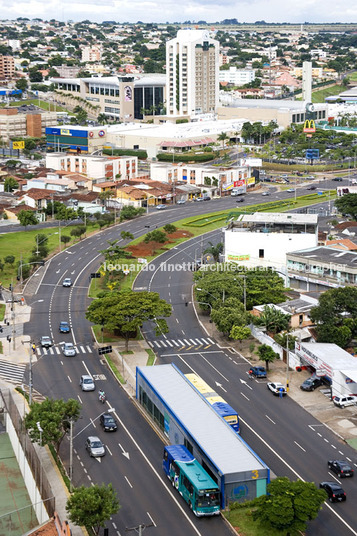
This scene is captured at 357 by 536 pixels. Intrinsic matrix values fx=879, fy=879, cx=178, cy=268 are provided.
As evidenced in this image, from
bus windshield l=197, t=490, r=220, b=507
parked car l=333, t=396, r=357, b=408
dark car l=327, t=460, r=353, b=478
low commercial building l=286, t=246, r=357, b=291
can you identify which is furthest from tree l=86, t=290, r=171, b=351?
bus windshield l=197, t=490, r=220, b=507

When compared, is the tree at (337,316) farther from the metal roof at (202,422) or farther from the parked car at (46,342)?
the parked car at (46,342)

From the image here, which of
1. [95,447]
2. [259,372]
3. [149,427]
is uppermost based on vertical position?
[95,447]

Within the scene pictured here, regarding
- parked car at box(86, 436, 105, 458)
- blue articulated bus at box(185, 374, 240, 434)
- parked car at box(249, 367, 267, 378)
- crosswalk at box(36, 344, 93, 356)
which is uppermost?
blue articulated bus at box(185, 374, 240, 434)

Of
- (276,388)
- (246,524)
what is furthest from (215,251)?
(246,524)

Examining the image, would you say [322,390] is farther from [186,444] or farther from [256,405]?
[186,444]

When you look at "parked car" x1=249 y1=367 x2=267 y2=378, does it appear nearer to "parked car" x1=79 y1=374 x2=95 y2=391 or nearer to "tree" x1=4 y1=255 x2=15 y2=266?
"parked car" x1=79 y1=374 x2=95 y2=391

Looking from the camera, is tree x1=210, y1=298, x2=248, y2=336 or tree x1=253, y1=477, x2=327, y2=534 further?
tree x1=210, y1=298, x2=248, y2=336

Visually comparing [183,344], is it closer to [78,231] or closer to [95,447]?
[95,447]
